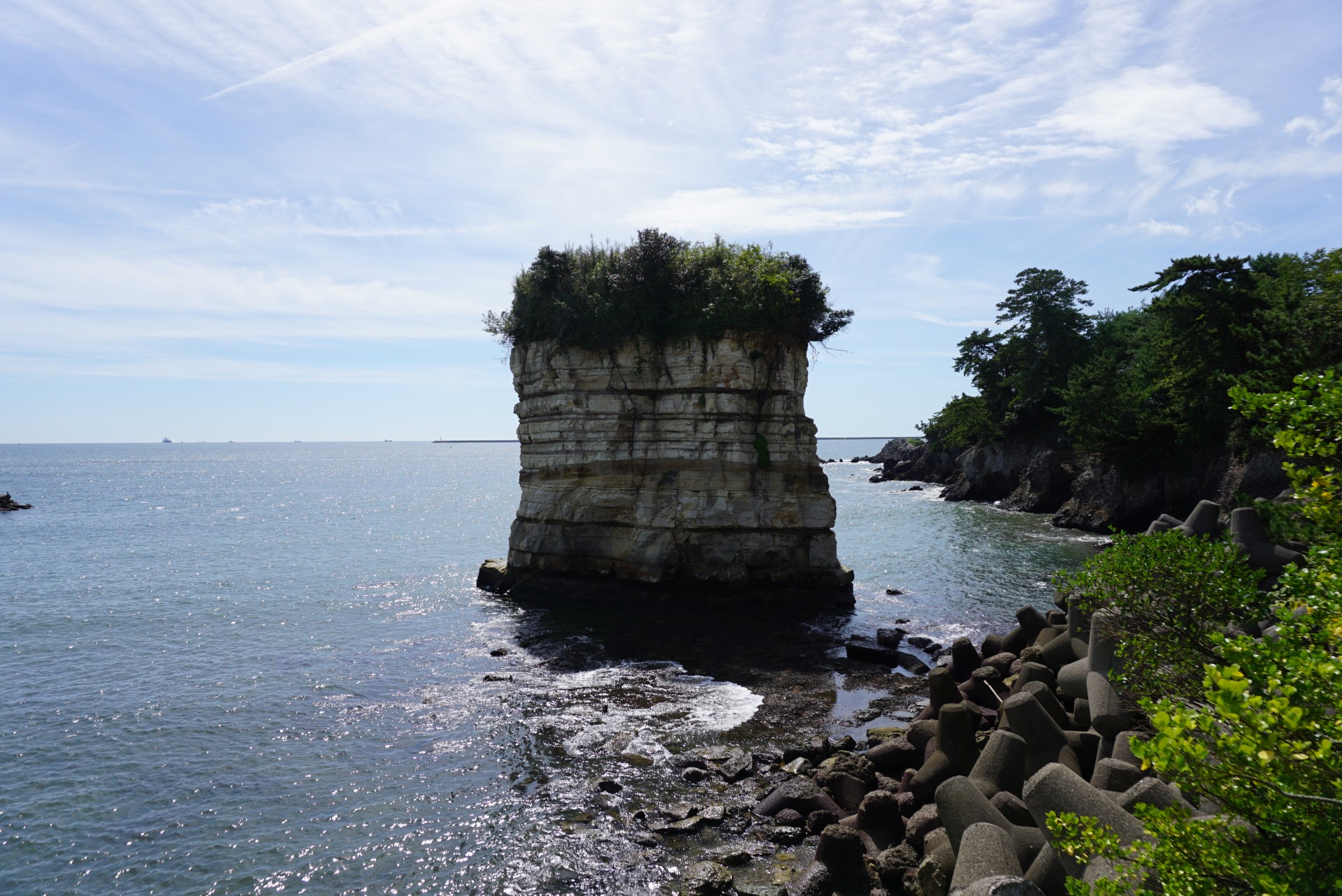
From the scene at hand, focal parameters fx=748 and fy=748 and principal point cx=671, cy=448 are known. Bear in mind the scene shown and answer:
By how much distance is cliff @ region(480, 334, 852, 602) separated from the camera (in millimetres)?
27844

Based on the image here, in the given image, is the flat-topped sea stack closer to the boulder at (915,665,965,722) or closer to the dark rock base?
the dark rock base

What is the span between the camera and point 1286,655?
5980 mm

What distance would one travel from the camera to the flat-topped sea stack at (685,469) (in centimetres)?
2781

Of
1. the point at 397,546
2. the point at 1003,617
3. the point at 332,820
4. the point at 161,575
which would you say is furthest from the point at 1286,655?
the point at 397,546

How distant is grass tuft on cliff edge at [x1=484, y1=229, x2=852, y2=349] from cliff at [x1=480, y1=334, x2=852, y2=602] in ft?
2.11

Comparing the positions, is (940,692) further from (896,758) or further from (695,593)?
(695,593)

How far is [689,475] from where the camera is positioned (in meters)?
28.3

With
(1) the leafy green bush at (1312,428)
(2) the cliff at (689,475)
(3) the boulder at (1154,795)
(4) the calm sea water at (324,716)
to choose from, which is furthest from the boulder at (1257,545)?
(2) the cliff at (689,475)

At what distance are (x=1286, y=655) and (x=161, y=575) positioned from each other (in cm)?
4442

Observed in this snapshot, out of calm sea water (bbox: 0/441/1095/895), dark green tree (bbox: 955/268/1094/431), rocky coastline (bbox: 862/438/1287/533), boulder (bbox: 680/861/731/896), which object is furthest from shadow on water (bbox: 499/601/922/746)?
dark green tree (bbox: 955/268/1094/431)

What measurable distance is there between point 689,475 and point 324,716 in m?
14.7

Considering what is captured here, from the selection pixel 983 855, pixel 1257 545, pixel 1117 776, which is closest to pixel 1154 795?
pixel 1117 776

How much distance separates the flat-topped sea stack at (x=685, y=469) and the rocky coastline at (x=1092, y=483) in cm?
1410

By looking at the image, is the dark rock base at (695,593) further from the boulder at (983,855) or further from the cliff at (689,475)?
the boulder at (983,855)
